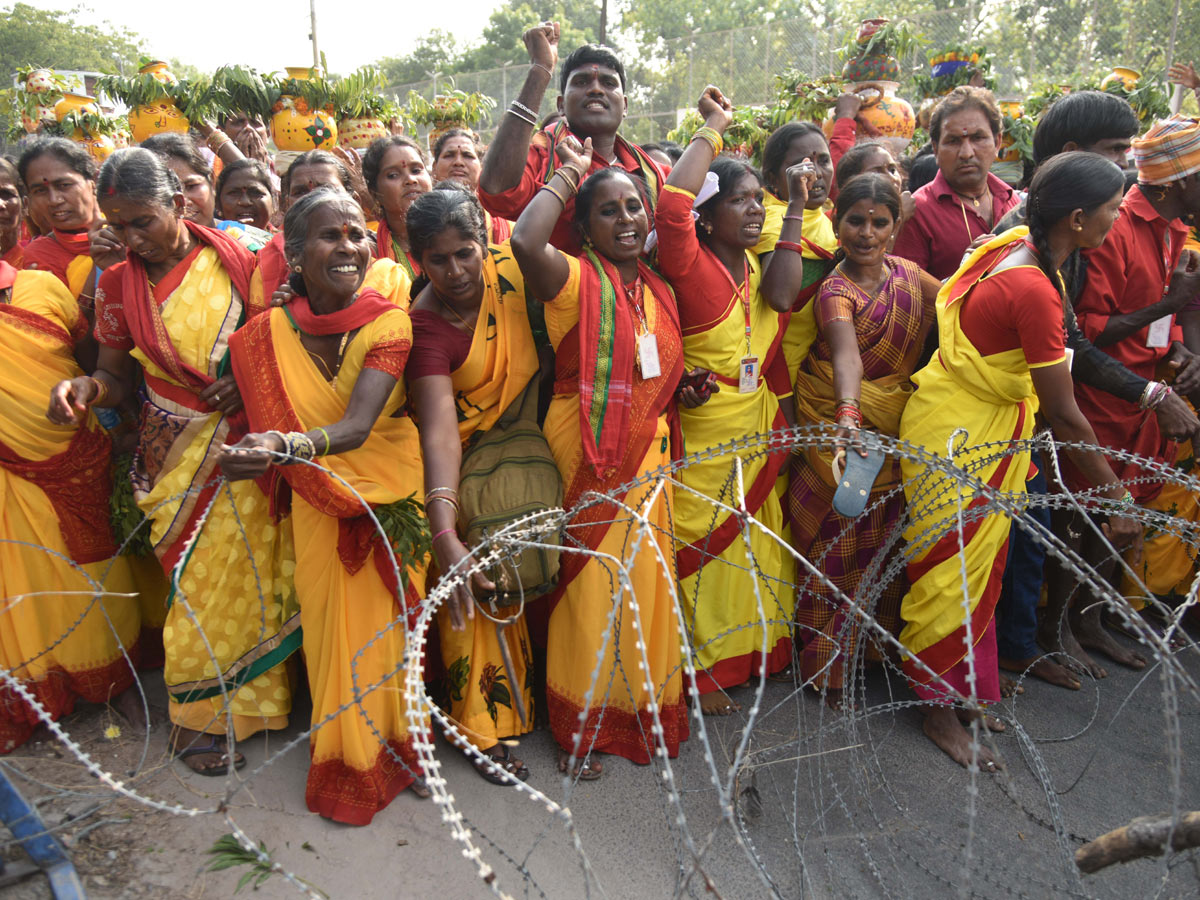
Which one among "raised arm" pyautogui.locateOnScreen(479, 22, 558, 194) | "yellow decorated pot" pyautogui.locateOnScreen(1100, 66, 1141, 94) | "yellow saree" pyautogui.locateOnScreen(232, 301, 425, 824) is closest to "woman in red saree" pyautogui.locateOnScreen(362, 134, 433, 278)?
"raised arm" pyautogui.locateOnScreen(479, 22, 558, 194)

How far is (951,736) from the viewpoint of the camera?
329cm

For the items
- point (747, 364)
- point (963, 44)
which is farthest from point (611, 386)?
point (963, 44)

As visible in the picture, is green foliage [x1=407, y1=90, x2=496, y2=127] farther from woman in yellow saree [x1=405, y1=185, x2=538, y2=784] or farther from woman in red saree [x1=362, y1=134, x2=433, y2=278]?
woman in yellow saree [x1=405, y1=185, x2=538, y2=784]

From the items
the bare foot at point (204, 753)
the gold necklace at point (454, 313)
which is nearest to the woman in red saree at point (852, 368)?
the gold necklace at point (454, 313)

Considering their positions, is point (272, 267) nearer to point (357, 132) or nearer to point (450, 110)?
point (357, 132)

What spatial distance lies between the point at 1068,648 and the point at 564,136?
10.9ft

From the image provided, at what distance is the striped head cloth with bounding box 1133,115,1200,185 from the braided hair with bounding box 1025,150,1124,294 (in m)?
0.77

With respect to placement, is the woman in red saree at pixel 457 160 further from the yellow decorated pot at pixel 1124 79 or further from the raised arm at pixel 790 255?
the yellow decorated pot at pixel 1124 79

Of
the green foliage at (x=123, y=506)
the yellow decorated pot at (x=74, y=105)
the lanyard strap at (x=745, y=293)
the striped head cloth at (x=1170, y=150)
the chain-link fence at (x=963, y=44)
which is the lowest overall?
the green foliage at (x=123, y=506)

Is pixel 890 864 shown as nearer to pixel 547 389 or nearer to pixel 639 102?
pixel 547 389

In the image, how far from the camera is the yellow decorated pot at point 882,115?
6297 mm

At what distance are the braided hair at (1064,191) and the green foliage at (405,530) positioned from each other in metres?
2.40

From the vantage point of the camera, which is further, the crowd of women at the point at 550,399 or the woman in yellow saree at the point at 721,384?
the woman in yellow saree at the point at 721,384

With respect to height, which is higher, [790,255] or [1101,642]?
[790,255]
